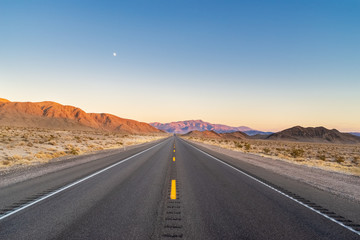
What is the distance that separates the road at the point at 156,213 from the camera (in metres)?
3.60

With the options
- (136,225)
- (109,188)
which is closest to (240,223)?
(136,225)

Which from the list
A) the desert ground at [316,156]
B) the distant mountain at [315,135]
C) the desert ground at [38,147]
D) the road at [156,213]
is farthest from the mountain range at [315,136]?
the road at [156,213]

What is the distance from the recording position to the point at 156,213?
4.49 metres

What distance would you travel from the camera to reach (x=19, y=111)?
4326 inches

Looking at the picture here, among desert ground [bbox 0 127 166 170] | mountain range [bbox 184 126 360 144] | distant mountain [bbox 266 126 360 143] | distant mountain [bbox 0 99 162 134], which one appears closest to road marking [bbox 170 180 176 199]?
desert ground [bbox 0 127 166 170]

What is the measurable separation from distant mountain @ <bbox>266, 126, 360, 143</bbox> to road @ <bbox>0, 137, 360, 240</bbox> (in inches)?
4856

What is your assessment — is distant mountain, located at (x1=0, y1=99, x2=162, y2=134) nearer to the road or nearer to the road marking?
the road

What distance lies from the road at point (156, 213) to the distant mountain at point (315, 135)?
405 feet

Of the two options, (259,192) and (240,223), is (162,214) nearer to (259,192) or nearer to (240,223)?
(240,223)

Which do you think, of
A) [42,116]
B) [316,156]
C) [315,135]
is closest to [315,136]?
[315,135]

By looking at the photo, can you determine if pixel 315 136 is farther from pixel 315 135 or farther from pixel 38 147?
pixel 38 147

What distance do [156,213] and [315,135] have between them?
443ft

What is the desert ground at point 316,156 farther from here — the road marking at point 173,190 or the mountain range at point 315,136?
the mountain range at point 315,136

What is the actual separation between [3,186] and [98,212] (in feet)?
15.6
